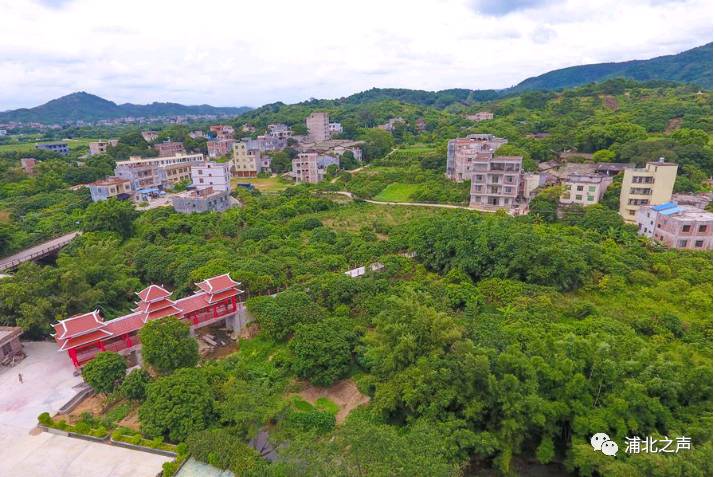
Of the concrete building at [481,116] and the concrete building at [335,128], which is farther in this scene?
the concrete building at [335,128]

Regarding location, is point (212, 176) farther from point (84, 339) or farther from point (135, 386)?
point (135, 386)

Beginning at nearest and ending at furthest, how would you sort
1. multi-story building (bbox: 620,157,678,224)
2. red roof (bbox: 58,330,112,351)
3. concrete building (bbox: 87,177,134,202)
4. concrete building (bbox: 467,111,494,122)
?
red roof (bbox: 58,330,112,351) < multi-story building (bbox: 620,157,678,224) < concrete building (bbox: 87,177,134,202) < concrete building (bbox: 467,111,494,122)

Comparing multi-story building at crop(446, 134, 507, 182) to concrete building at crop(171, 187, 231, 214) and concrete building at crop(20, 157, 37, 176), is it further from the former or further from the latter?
concrete building at crop(20, 157, 37, 176)

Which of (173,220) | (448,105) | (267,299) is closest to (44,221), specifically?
(173,220)

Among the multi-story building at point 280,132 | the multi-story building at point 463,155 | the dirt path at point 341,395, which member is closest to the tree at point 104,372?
the dirt path at point 341,395

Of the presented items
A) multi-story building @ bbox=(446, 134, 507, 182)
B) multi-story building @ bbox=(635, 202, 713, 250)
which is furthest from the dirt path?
multi-story building @ bbox=(446, 134, 507, 182)

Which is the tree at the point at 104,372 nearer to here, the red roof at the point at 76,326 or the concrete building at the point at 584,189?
the red roof at the point at 76,326

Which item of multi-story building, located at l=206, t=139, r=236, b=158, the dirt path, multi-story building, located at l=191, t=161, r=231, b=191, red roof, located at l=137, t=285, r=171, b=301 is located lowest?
the dirt path
